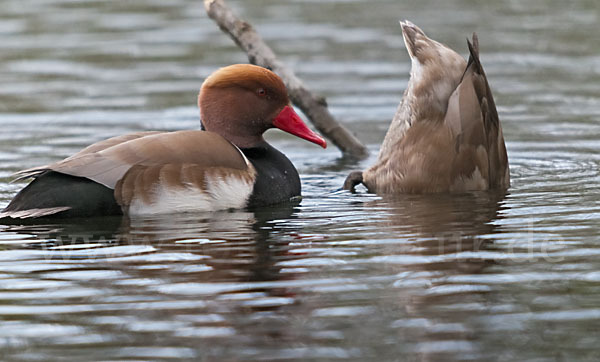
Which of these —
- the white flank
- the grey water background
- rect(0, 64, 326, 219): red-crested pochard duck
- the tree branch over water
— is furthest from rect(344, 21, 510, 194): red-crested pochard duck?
the tree branch over water

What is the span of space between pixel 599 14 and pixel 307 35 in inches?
178

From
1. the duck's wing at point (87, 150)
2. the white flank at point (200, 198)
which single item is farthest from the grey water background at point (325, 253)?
the duck's wing at point (87, 150)

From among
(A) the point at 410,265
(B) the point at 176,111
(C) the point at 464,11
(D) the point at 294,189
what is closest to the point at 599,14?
(C) the point at 464,11

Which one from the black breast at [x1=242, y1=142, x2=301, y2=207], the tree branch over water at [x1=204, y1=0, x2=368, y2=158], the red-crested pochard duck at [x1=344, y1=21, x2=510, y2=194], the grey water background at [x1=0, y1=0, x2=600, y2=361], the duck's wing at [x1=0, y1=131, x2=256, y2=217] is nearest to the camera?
the grey water background at [x1=0, y1=0, x2=600, y2=361]

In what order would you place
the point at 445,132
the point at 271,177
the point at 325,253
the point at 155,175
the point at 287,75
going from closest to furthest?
1. the point at 325,253
2. the point at 155,175
3. the point at 271,177
4. the point at 445,132
5. the point at 287,75

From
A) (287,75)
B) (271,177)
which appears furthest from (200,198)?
(287,75)

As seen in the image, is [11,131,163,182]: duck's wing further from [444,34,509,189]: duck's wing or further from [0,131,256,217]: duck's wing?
[444,34,509,189]: duck's wing

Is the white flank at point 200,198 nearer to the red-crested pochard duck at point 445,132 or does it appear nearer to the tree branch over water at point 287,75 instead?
the red-crested pochard duck at point 445,132

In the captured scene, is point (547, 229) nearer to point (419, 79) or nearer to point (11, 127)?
point (419, 79)

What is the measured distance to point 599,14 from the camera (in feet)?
56.0

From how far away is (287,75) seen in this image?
1019 centimetres

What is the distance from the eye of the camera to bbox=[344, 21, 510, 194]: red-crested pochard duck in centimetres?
816

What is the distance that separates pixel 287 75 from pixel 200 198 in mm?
2719

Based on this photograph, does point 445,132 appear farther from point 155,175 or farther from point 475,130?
point 155,175
